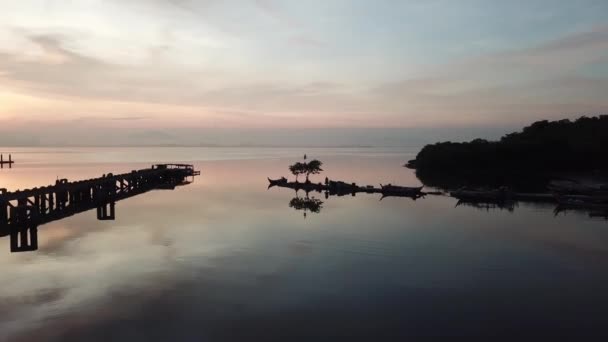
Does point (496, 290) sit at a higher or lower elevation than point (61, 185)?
lower

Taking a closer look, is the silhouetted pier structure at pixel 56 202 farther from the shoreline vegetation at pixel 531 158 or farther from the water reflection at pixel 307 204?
the shoreline vegetation at pixel 531 158

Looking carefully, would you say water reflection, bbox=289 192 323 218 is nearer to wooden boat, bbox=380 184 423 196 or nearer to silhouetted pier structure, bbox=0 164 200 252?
wooden boat, bbox=380 184 423 196

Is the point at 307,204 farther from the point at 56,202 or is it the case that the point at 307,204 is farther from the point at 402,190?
the point at 56,202

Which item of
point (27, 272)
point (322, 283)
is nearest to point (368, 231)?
point (322, 283)

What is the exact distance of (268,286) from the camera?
21.2 meters

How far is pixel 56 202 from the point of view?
33906mm

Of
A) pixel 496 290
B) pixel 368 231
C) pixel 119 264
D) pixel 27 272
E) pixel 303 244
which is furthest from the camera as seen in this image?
pixel 368 231

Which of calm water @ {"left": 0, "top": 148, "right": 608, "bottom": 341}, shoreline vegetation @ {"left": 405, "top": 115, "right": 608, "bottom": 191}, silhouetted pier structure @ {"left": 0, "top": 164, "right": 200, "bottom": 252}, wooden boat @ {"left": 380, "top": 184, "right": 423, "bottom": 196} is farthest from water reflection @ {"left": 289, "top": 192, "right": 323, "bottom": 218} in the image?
shoreline vegetation @ {"left": 405, "top": 115, "right": 608, "bottom": 191}

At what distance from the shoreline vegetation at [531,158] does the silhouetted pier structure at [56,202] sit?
64167 millimetres

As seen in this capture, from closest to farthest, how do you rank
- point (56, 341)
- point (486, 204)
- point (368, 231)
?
point (56, 341) → point (368, 231) → point (486, 204)

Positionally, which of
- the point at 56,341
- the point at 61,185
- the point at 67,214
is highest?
the point at 61,185

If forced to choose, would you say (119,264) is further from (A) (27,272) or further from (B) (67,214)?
(B) (67,214)

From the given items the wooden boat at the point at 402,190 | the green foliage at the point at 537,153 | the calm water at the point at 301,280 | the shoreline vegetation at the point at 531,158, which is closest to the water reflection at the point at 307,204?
the calm water at the point at 301,280

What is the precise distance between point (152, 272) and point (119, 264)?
2958 mm
